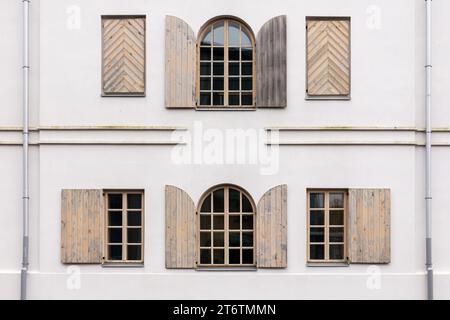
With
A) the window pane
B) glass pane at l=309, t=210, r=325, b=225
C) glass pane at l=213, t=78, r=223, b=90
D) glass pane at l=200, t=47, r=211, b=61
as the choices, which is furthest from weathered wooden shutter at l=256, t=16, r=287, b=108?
the window pane

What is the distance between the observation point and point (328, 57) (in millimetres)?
10305

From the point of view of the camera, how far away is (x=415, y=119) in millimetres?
10336

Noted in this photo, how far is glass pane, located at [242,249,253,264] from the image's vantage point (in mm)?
10227

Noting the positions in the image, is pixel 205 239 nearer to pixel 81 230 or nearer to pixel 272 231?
pixel 272 231

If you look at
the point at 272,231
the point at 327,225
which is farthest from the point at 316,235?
the point at 272,231

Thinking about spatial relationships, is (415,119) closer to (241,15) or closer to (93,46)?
(241,15)

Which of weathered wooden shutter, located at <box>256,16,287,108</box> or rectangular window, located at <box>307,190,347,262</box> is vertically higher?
weathered wooden shutter, located at <box>256,16,287,108</box>

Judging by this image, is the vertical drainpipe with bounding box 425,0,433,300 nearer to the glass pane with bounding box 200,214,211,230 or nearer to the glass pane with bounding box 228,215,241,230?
the glass pane with bounding box 228,215,241,230

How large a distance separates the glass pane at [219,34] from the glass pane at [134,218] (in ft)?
12.2

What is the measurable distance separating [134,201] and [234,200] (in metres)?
1.97

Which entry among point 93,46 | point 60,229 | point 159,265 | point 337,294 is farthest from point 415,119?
point 60,229

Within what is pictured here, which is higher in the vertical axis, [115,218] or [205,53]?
[205,53]

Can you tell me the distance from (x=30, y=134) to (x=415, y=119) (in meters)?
7.65

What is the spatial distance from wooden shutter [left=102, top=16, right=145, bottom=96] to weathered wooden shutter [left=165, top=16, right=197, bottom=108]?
0.54 metres
